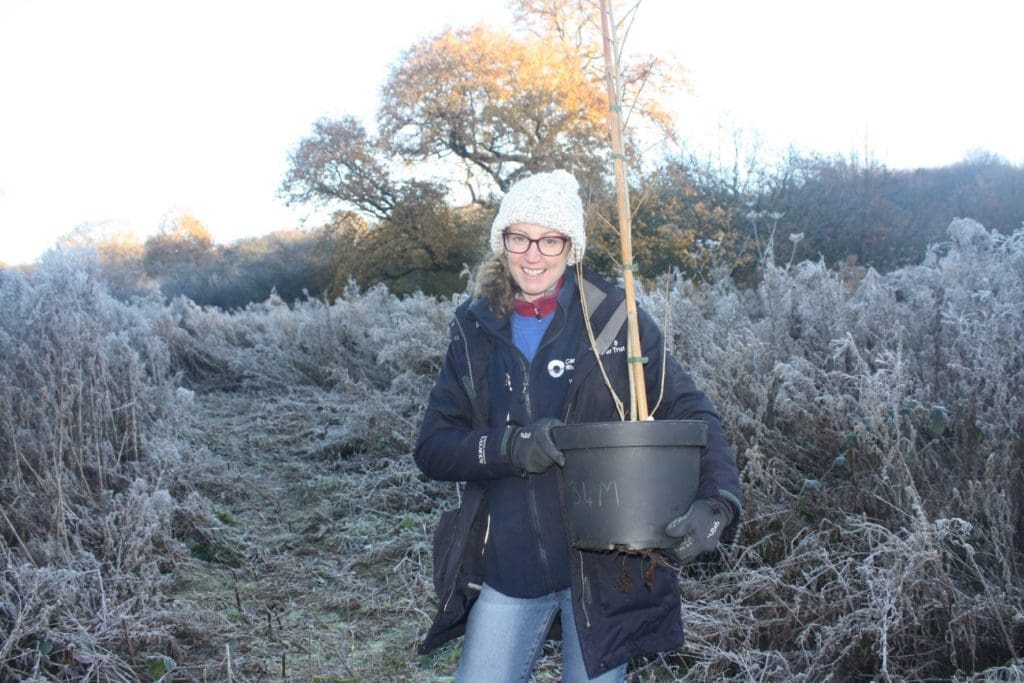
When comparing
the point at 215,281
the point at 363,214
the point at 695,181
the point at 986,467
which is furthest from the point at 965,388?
the point at 215,281

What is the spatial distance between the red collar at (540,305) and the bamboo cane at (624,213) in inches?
7.2

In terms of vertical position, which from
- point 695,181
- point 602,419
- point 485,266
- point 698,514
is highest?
point 695,181

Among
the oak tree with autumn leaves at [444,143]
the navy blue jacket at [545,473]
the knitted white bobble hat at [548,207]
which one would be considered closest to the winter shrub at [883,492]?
the navy blue jacket at [545,473]

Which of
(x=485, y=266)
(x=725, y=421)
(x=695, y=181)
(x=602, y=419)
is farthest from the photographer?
(x=695, y=181)

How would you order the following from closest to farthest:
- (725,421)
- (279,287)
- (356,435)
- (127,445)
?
(725,421) → (127,445) → (356,435) → (279,287)

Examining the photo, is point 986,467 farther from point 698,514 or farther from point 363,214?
point 363,214

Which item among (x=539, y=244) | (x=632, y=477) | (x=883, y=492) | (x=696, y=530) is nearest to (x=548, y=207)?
(x=539, y=244)

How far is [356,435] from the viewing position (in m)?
5.96

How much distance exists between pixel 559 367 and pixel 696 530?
504 mm

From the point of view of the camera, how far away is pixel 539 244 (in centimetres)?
203

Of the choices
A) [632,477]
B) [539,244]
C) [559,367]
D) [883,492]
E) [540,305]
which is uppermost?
[539,244]

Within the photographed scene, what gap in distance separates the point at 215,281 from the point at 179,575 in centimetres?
2738

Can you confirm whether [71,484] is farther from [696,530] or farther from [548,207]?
[696,530]

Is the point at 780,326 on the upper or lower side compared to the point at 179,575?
upper
